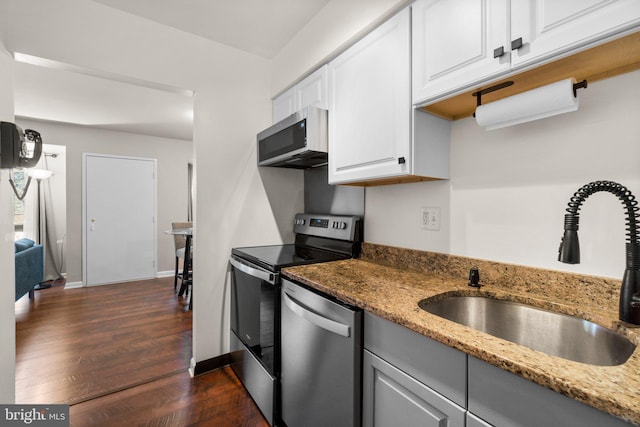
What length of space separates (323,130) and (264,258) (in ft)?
2.83

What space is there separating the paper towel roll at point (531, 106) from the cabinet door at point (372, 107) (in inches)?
12.3

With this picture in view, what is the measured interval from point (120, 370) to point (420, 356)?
7.60 feet

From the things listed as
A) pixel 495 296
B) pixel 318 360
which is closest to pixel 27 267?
pixel 318 360

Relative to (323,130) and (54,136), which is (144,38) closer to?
(323,130)

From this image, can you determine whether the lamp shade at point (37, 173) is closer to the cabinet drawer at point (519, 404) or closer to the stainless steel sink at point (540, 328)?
the stainless steel sink at point (540, 328)

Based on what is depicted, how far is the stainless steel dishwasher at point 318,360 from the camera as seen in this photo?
1.08 m

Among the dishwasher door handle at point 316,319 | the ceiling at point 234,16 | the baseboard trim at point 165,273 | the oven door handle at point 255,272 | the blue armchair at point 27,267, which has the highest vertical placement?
the ceiling at point 234,16

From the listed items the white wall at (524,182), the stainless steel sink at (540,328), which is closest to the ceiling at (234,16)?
the white wall at (524,182)

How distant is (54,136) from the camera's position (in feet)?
14.0

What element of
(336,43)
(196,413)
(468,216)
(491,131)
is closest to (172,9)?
(336,43)

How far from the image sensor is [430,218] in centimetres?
156

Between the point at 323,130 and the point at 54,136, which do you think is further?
the point at 54,136

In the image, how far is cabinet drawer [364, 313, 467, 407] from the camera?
0.77 meters

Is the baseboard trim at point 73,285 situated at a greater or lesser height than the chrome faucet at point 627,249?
lesser
